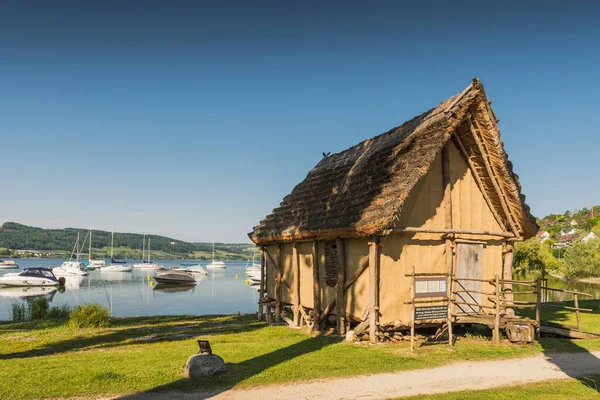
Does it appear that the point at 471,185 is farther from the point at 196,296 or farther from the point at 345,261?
the point at 196,296

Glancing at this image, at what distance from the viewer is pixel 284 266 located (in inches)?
835

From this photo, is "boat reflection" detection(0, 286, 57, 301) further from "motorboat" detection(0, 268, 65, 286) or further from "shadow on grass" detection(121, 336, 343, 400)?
"shadow on grass" detection(121, 336, 343, 400)

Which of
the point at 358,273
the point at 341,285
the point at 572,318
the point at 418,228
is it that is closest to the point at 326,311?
the point at 341,285

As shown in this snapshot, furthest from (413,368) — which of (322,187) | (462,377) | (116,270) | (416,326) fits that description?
(116,270)

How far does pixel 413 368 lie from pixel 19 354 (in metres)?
11.1

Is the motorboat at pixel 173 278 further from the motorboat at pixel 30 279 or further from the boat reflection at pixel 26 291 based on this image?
the boat reflection at pixel 26 291

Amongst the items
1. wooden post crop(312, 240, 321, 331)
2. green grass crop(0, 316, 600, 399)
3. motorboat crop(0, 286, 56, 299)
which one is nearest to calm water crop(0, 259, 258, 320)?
motorboat crop(0, 286, 56, 299)

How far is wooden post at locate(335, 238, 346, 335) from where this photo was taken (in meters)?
16.2

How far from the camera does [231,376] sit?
34.7 feet

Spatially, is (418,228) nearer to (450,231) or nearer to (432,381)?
(450,231)

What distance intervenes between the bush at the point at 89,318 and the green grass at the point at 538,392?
1540 cm

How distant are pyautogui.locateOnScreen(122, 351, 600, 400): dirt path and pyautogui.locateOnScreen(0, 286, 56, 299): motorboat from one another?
5073 centimetres

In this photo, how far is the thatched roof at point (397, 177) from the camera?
1453 centimetres

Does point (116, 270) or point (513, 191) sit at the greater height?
point (513, 191)
